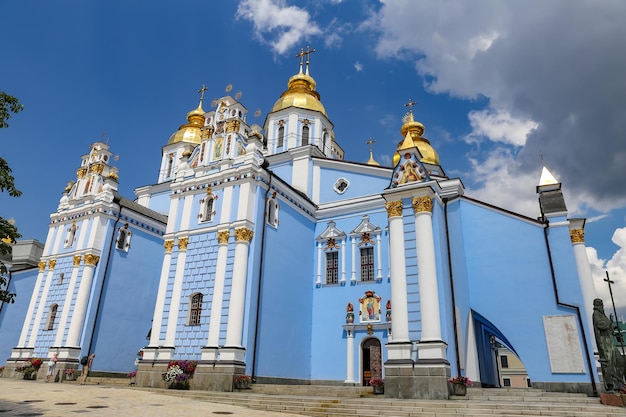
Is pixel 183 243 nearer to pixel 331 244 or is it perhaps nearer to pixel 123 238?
pixel 123 238

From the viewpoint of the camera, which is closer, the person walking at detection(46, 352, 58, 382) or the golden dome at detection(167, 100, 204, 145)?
the person walking at detection(46, 352, 58, 382)

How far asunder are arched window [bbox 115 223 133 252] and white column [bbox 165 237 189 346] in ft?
17.2

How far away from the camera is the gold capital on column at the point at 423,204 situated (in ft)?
50.2

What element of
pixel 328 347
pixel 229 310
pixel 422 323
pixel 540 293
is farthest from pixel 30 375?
pixel 540 293

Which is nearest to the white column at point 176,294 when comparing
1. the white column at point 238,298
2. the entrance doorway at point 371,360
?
the white column at point 238,298

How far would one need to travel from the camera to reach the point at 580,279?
632 inches

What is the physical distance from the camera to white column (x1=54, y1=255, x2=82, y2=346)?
19.8 meters

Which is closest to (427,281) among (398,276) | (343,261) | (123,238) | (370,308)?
(398,276)

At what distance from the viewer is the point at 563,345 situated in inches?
604

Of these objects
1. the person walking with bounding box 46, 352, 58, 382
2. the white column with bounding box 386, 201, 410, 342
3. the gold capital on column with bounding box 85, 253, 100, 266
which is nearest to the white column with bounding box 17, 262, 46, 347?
the person walking with bounding box 46, 352, 58, 382

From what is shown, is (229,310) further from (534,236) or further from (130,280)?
(534,236)

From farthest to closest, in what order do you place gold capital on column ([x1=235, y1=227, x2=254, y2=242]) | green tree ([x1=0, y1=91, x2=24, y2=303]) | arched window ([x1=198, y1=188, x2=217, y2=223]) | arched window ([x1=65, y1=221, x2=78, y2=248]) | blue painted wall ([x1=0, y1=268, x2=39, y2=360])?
1. blue painted wall ([x1=0, y1=268, x2=39, y2=360])
2. arched window ([x1=65, y1=221, x2=78, y2=248])
3. arched window ([x1=198, y1=188, x2=217, y2=223])
4. gold capital on column ([x1=235, y1=227, x2=254, y2=242])
5. green tree ([x1=0, y1=91, x2=24, y2=303])

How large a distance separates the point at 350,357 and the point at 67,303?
43.1 ft

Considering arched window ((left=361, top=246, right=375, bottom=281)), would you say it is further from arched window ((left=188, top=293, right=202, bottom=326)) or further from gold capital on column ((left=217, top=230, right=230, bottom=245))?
arched window ((left=188, top=293, right=202, bottom=326))
